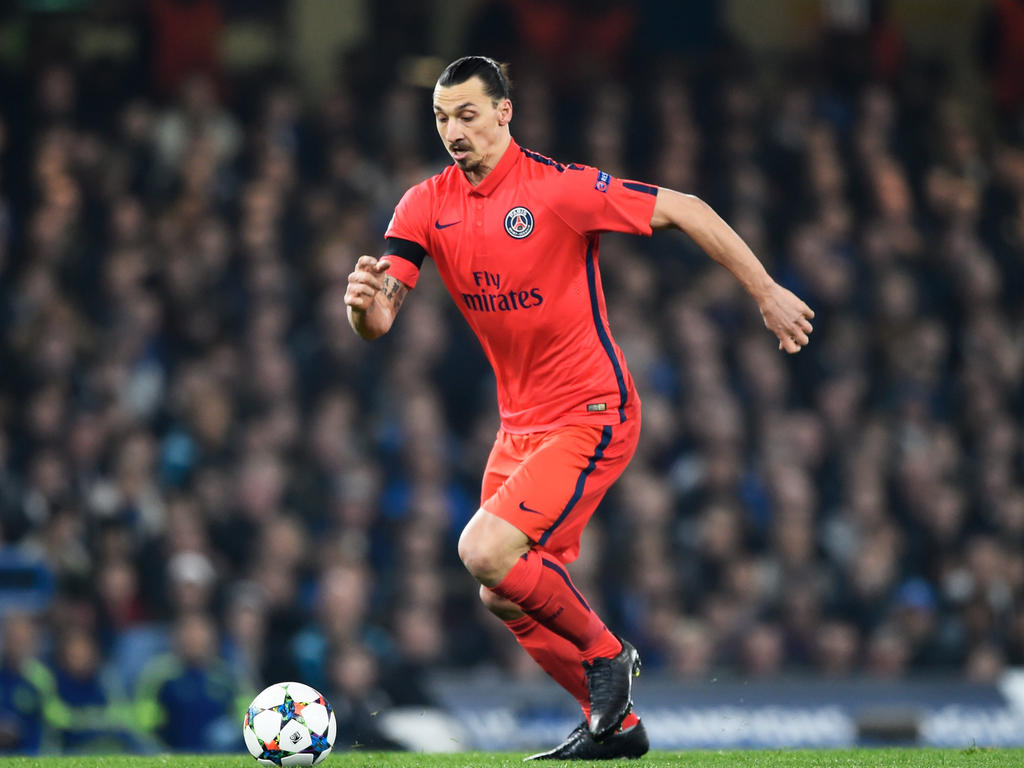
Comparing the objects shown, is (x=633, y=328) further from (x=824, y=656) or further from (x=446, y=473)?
(x=824, y=656)

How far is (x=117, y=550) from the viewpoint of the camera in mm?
8852

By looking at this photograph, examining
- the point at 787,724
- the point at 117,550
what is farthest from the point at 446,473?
the point at 787,724

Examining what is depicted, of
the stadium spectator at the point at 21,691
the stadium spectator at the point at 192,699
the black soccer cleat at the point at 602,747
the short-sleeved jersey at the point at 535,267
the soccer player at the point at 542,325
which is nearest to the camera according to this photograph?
the soccer player at the point at 542,325

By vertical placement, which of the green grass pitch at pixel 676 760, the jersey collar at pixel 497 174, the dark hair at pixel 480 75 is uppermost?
the dark hair at pixel 480 75

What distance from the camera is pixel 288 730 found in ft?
17.1

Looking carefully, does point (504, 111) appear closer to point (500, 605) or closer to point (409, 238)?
point (409, 238)

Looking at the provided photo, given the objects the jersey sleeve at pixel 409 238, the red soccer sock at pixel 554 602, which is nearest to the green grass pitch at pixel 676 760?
the red soccer sock at pixel 554 602

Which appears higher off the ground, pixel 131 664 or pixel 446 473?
pixel 446 473

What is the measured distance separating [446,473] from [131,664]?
7.85 ft

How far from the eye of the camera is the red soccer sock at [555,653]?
205 inches

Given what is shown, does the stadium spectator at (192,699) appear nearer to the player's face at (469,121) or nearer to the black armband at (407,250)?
the black armband at (407,250)

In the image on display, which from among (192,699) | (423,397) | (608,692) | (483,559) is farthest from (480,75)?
(423,397)

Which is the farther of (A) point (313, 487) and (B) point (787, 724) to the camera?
(A) point (313, 487)

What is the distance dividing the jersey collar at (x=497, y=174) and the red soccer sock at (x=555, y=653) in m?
1.45
